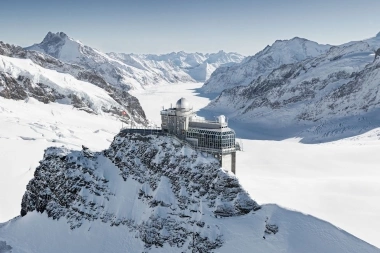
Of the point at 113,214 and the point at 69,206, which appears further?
the point at 69,206

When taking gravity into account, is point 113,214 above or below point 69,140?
below

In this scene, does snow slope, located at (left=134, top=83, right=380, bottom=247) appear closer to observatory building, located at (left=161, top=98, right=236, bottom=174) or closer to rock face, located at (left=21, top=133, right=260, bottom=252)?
observatory building, located at (left=161, top=98, right=236, bottom=174)

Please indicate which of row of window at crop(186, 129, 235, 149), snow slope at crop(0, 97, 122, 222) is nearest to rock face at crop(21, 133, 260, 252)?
row of window at crop(186, 129, 235, 149)

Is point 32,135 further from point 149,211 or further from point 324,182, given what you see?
point 324,182

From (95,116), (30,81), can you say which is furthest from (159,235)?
(30,81)

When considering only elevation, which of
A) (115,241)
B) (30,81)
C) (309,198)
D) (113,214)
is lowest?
(115,241)

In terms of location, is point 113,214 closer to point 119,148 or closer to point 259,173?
point 119,148
